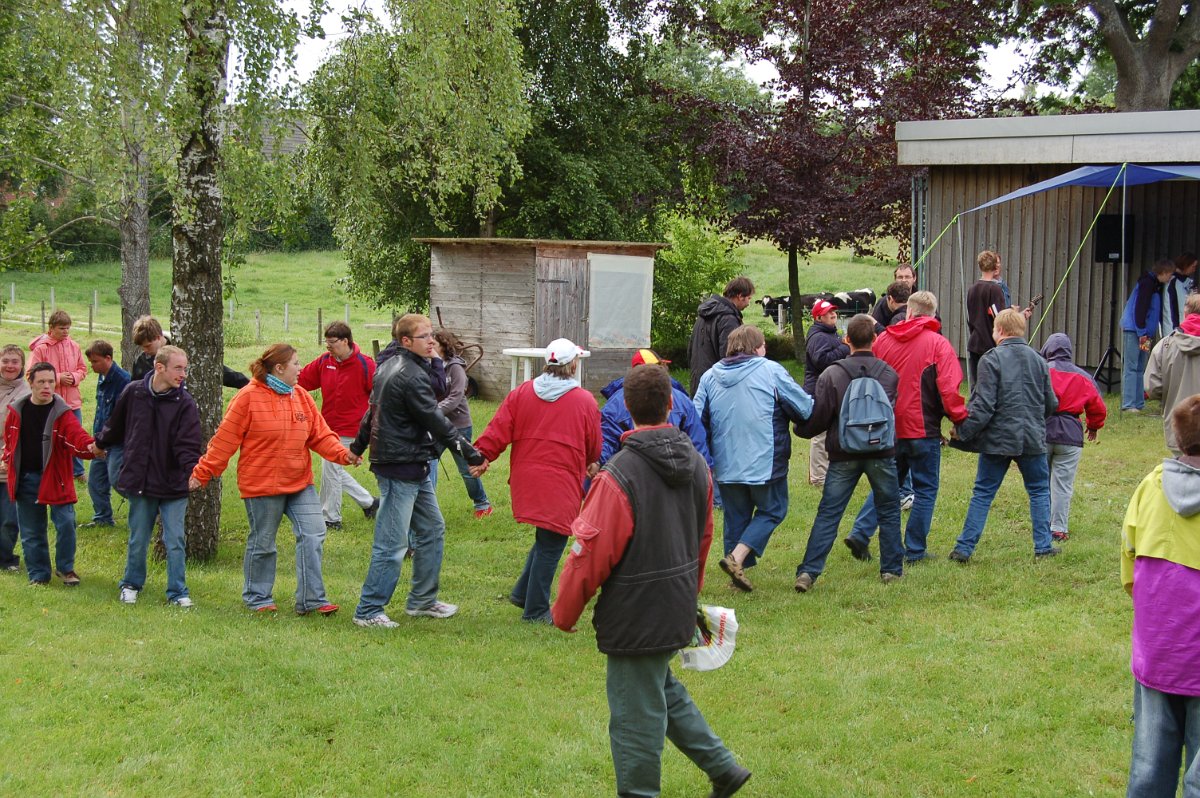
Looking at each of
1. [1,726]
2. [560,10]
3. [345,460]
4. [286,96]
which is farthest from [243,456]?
[560,10]

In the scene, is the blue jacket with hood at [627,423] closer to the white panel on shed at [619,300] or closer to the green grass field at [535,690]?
the green grass field at [535,690]

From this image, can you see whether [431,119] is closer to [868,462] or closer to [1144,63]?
[868,462]

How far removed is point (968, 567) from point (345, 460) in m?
4.42

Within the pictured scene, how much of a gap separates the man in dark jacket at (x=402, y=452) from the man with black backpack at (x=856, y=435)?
7.78 ft

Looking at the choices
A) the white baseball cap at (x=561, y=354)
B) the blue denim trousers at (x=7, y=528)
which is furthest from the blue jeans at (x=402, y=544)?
the blue denim trousers at (x=7, y=528)

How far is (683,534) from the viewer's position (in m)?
4.58

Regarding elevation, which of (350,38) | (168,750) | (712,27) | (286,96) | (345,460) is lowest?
(168,750)

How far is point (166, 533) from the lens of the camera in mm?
7938

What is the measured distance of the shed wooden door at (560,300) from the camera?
61.4 ft

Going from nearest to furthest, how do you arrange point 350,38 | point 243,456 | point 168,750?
1. point 168,750
2. point 243,456
3. point 350,38

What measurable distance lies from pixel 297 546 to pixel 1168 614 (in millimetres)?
5246

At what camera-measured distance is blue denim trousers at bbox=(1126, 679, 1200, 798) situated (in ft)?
13.6

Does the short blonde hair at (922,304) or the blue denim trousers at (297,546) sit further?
the short blonde hair at (922,304)

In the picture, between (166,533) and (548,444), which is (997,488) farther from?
(166,533)
